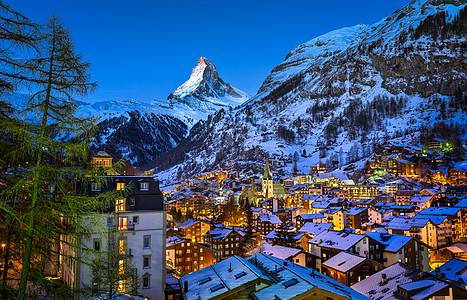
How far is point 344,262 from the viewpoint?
1483 inches

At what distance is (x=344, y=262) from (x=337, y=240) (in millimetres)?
8635

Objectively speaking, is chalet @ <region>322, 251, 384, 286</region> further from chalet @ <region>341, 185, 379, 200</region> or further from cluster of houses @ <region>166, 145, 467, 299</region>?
chalet @ <region>341, 185, 379, 200</region>

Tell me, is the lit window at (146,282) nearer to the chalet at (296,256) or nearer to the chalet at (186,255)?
the chalet at (296,256)

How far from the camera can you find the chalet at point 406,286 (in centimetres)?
2550

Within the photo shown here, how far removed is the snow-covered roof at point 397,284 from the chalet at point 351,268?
387cm

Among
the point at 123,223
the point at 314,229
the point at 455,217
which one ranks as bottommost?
the point at 314,229

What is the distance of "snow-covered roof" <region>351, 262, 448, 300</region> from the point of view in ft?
84.9

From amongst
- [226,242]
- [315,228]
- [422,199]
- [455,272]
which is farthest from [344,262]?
[422,199]

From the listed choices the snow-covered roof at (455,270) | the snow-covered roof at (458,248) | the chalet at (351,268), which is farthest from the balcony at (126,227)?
the snow-covered roof at (458,248)

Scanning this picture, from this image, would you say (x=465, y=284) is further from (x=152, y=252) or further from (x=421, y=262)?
(x=152, y=252)

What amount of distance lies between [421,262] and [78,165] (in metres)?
51.2

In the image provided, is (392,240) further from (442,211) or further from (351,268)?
(442,211)

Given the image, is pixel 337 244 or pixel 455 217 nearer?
pixel 337 244

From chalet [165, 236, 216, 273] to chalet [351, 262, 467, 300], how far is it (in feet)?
83.9
